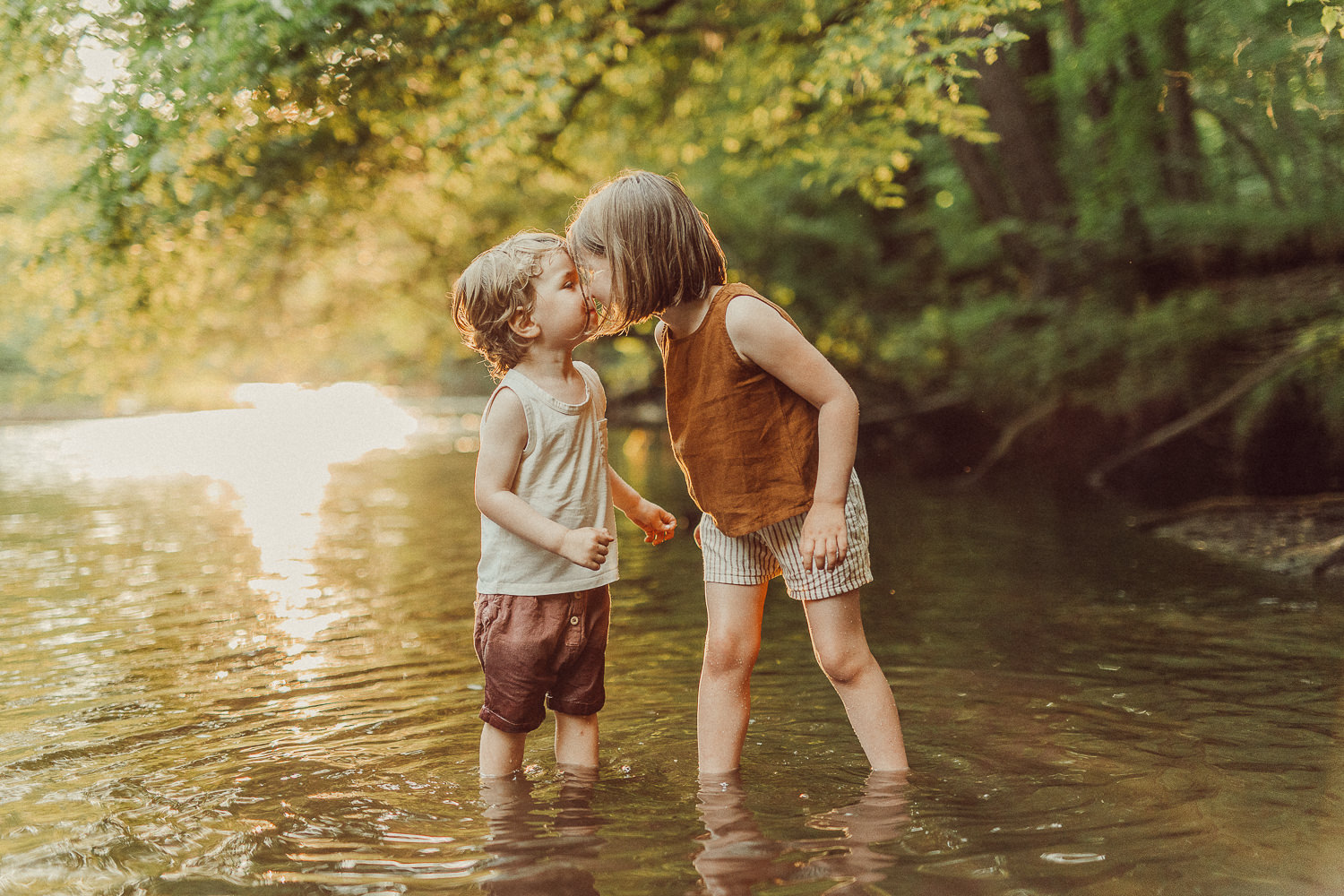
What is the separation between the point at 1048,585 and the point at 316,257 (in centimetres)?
1179

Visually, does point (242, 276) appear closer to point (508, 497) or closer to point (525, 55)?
point (525, 55)

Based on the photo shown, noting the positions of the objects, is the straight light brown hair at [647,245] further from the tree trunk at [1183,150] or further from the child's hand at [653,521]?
the tree trunk at [1183,150]

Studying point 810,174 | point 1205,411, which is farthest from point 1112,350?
point 810,174

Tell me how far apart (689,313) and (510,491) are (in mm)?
659

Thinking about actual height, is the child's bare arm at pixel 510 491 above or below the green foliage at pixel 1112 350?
below

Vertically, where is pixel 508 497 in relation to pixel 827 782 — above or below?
above

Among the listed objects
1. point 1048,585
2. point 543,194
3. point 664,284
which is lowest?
point 1048,585

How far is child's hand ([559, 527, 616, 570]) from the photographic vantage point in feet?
9.10

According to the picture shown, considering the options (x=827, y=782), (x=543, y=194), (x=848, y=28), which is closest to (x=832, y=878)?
(x=827, y=782)

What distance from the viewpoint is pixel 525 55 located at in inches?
304

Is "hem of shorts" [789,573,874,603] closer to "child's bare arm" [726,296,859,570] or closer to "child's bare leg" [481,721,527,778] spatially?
"child's bare arm" [726,296,859,570]

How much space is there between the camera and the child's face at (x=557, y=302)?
9.83ft

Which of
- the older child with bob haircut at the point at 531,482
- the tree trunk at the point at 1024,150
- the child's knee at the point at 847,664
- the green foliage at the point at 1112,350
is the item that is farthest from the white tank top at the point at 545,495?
the tree trunk at the point at 1024,150

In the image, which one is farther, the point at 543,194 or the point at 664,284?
the point at 543,194
